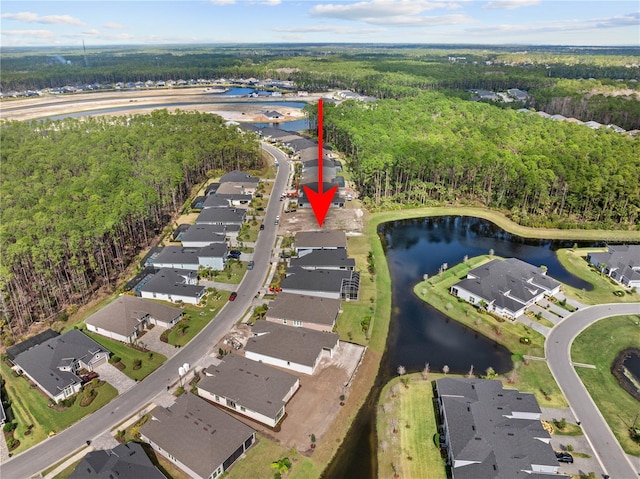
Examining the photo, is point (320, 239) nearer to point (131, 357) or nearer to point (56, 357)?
point (131, 357)

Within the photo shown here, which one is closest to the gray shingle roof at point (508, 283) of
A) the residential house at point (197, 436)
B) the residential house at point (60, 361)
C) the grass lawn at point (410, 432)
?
the grass lawn at point (410, 432)

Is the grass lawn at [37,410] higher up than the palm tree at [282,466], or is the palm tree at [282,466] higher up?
the palm tree at [282,466]

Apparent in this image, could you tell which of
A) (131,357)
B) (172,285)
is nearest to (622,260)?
(172,285)

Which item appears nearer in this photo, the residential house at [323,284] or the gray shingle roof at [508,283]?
the gray shingle roof at [508,283]

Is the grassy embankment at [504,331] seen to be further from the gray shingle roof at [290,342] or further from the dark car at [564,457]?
the gray shingle roof at [290,342]

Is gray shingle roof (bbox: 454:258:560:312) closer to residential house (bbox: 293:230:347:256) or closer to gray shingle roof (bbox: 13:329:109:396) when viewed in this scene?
residential house (bbox: 293:230:347:256)

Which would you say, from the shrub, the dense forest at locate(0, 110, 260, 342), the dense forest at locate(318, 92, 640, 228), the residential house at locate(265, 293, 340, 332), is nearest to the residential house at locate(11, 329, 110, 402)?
the shrub

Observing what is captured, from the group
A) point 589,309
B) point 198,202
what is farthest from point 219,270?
point 589,309
